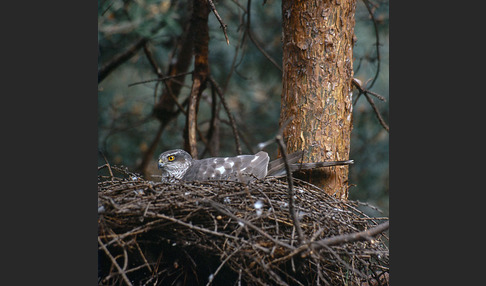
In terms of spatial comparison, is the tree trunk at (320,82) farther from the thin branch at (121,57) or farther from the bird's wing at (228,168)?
the thin branch at (121,57)

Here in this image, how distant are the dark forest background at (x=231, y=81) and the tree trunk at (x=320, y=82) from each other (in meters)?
0.31

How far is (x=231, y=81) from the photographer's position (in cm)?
399

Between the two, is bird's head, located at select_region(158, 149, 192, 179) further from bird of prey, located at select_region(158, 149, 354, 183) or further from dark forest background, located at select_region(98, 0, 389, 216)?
dark forest background, located at select_region(98, 0, 389, 216)

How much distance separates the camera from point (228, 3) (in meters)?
3.64

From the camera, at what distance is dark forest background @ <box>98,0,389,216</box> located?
299cm

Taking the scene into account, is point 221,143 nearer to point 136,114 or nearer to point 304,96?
point 136,114

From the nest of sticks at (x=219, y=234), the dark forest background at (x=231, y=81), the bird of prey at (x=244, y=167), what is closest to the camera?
the nest of sticks at (x=219, y=234)

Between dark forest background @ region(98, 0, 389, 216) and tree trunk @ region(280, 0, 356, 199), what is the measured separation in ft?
1.02

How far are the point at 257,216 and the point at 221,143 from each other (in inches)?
90.0

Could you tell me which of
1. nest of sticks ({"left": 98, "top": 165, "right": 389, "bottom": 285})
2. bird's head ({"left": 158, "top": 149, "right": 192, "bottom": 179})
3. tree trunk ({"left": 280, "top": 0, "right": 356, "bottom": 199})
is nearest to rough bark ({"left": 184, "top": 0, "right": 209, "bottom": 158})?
bird's head ({"left": 158, "top": 149, "right": 192, "bottom": 179})

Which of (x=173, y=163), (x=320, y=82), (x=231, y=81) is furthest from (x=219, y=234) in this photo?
(x=231, y=81)

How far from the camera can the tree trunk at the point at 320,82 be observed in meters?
2.31

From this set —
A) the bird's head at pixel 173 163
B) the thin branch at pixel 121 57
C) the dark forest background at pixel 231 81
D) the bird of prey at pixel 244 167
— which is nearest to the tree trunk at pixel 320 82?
the bird of prey at pixel 244 167

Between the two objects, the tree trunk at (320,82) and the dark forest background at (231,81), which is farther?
the dark forest background at (231,81)
